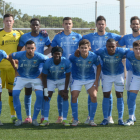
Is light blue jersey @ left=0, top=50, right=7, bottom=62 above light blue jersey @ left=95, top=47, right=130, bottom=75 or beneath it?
above

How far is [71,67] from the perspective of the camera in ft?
20.9

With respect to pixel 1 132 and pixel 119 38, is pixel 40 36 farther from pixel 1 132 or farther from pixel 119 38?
pixel 1 132

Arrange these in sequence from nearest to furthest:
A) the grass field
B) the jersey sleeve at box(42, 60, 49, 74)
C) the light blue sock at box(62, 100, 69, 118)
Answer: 1. the grass field
2. the jersey sleeve at box(42, 60, 49, 74)
3. the light blue sock at box(62, 100, 69, 118)

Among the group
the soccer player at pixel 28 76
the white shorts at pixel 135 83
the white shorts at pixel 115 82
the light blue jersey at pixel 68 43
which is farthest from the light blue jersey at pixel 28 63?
the white shorts at pixel 135 83

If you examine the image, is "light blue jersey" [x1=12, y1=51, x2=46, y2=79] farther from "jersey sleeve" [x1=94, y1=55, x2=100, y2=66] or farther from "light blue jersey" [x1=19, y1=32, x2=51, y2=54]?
"jersey sleeve" [x1=94, y1=55, x2=100, y2=66]

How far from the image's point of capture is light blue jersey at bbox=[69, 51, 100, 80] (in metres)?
6.20

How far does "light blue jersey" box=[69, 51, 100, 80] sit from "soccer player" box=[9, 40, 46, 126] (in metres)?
0.61

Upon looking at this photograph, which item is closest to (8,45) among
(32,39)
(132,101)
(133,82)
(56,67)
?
(32,39)

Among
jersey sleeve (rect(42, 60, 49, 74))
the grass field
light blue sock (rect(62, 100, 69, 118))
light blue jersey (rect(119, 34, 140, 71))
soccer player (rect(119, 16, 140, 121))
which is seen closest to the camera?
the grass field

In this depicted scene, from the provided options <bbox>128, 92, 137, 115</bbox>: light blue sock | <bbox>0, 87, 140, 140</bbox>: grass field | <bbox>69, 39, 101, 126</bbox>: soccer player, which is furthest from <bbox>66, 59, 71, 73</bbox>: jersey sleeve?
<bbox>128, 92, 137, 115</bbox>: light blue sock

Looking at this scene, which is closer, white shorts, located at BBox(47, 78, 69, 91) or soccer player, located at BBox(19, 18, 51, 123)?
white shorts, located at BBox(47, 78, 69, 91)

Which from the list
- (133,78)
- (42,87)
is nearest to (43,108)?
(42,87)

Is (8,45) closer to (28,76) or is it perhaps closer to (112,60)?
(28,76)

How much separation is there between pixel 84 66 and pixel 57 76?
544 millimetres
